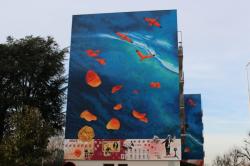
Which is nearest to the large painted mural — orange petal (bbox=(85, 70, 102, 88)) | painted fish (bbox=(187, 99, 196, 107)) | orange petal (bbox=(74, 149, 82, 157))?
orange petal (bbox=(85, 70, 102, 88))

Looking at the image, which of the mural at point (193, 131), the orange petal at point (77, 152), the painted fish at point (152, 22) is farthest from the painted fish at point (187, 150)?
the orange petal at point (77, 152)

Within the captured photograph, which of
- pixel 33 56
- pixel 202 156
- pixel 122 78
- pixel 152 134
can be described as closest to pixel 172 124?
pixel 152 134

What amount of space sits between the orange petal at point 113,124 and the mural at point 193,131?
37343mm

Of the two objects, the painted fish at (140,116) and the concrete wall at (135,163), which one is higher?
the painted fish at (140,116)

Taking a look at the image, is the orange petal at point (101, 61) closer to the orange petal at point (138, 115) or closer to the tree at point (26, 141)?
the orange petal at point (138, 115)

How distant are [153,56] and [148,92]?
15.7 ft

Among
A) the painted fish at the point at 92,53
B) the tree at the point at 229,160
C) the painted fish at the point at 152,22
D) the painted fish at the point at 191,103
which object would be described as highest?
the painted fish at the point at 152,22

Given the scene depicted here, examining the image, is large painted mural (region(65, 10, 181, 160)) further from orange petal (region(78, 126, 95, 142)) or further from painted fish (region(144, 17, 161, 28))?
painted fish (region(144, 17, 161, 28))

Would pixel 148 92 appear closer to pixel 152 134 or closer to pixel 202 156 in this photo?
pixel 152 134

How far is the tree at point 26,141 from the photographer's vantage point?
41.2 m

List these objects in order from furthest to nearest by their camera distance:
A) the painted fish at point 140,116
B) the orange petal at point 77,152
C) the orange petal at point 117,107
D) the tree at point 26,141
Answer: the orange petal at point 117,107 < the orange petal at point 77,152 < the painted fish at point 140,116 < the tree at point 26,141

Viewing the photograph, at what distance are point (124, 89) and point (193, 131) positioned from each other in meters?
40.4

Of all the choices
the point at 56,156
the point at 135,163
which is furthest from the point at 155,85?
the point at 56,156

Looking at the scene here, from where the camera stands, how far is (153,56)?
5344 centimetres
